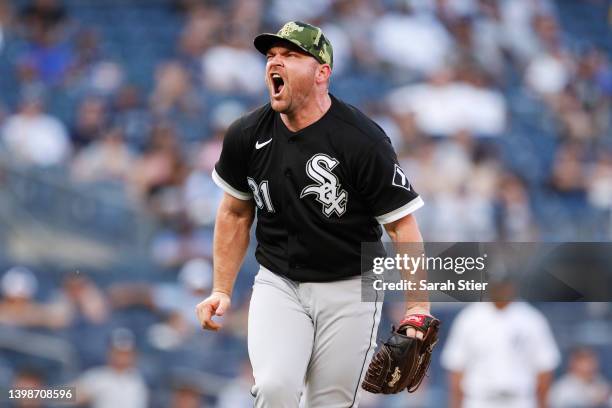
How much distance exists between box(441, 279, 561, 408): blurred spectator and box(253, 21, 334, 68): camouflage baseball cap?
3352mm

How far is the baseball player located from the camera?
424 cm

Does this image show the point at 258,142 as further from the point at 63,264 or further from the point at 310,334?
the point at 63,264

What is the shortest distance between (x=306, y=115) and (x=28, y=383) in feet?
14.3

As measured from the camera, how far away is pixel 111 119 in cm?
1056

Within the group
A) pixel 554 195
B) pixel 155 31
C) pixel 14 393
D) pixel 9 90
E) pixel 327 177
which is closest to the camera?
pixel 327 177

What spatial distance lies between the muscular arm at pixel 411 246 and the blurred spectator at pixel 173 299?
4586 millimetres

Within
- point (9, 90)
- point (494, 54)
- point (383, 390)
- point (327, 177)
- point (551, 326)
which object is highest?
point (494, 54)

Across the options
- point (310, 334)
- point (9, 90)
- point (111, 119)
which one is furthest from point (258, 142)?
point (9, 90)

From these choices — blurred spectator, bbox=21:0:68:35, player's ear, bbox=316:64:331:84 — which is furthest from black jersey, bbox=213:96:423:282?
blurred spectator, bbox=21:0:68:35

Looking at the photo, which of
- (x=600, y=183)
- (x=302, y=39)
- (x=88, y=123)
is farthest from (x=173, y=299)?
(x=302, y=39)

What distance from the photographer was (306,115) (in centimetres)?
434

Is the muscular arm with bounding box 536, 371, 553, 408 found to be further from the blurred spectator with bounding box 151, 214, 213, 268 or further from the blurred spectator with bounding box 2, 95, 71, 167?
the blurred spectator with bounding box 2, 95, 71, 167

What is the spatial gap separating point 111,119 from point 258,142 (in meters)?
6.42

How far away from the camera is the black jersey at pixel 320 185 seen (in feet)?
14.0
